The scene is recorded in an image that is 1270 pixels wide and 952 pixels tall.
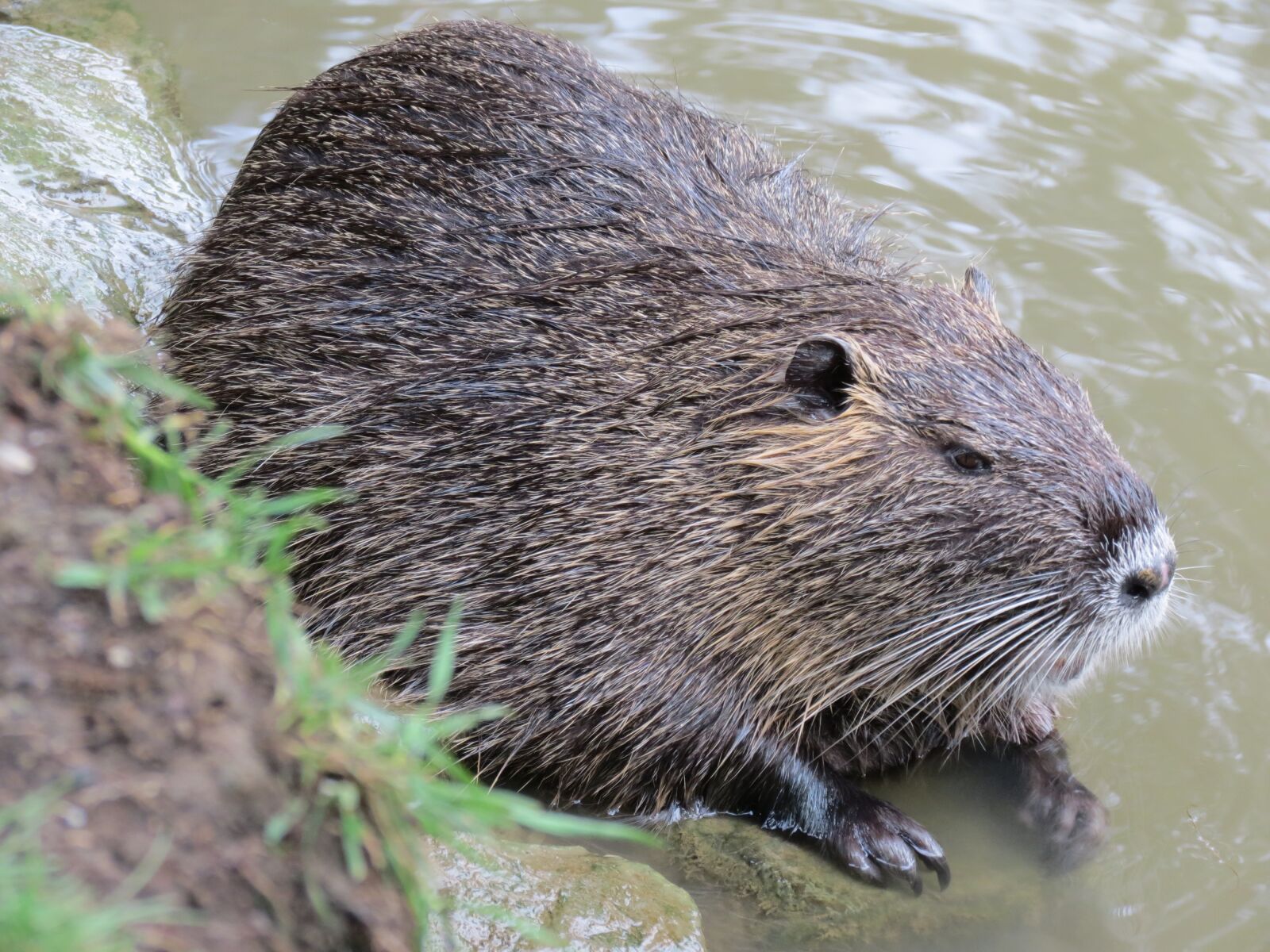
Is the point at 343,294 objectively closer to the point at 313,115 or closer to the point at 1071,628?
the point at 313,115

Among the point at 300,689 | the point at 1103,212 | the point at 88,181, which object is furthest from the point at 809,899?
the point at 1103,212

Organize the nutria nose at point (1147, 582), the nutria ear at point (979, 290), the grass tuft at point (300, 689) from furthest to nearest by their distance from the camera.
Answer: the nutria ear at point (979, 290)
the nutria nose at point (1147, 582)
the grass tuft at point (300, 689)

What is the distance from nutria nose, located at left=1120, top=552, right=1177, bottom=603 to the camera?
310 cm

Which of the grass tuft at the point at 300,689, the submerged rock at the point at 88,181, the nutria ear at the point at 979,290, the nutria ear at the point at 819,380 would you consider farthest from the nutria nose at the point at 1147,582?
the submerged rock at the point at 88,181

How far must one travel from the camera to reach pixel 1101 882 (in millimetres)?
3566

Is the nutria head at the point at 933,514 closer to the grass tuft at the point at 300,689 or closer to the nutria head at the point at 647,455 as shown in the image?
the nutria head at the point at 647,455

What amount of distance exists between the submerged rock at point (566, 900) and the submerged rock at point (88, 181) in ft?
7.94

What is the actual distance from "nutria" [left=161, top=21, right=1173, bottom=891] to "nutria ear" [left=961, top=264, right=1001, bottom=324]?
13 millimetres

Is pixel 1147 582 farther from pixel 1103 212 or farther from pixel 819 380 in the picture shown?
pixel 1103 212

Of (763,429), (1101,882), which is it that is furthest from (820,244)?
(1101,882)

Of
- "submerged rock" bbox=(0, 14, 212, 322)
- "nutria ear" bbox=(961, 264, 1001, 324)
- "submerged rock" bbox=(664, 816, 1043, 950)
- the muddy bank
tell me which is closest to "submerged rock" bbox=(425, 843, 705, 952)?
"submerged rock" bbox=(664, 816, 1043, 950)

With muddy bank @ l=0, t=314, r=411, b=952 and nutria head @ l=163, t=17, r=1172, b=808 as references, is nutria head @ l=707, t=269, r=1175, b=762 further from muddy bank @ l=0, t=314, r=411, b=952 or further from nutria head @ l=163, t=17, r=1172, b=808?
muddy bank @ l=0, t=314, r=411, b=952

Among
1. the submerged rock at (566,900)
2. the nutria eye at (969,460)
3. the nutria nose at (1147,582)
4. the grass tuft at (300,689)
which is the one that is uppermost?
the grass tuft at (300,689)

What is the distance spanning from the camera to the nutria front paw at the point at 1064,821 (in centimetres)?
360
